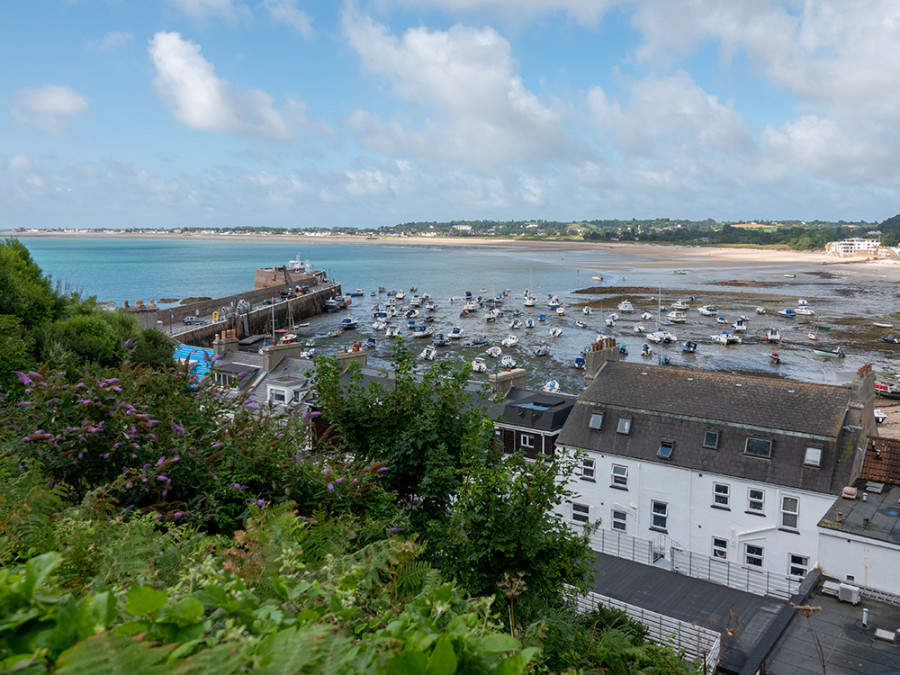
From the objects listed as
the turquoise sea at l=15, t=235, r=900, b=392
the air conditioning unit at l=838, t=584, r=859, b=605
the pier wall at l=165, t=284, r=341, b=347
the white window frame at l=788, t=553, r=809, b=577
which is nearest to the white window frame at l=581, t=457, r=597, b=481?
the white window frame at l=788, t=553, r=809, b=577

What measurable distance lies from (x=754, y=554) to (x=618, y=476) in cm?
495

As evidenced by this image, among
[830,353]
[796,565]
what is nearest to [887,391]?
[830,353]

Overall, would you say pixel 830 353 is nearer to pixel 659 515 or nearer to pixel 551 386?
pixel 551 386

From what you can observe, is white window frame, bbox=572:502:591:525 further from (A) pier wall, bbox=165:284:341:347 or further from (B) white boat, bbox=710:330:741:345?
(B) white boat, bbox=710:330:741:345

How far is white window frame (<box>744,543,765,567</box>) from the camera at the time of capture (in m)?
20.7

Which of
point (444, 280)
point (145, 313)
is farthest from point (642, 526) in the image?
point (444, 280)

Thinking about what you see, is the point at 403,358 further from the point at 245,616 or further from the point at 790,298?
the point at 790,298

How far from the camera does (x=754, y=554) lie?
820 inches

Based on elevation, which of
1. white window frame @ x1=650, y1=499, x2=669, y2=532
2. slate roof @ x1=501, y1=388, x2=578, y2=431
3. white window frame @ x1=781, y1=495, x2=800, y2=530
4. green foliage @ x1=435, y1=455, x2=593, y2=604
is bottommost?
white window frame @ x1=650, y1=499, x2=669, y2=532

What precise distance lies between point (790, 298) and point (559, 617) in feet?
394

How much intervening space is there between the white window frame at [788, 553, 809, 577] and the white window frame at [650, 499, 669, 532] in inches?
152

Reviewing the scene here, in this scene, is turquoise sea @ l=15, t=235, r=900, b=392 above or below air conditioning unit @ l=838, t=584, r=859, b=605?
below

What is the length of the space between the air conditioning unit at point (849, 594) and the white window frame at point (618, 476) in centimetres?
879

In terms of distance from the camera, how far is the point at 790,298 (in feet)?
369
